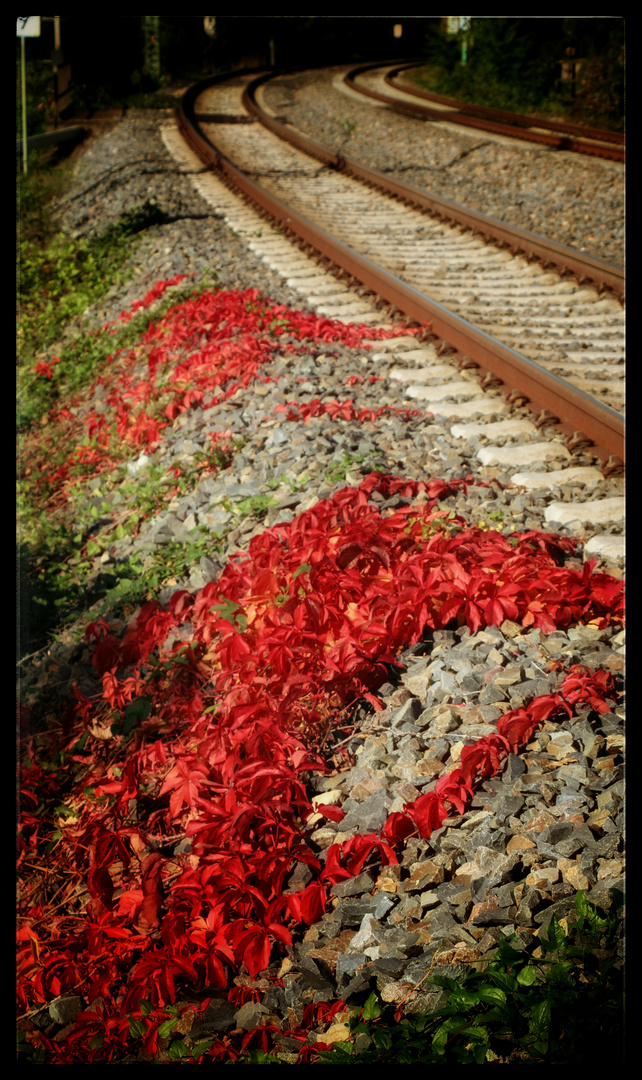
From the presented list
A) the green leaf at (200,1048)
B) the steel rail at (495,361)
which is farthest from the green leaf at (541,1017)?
the steel rail at (495,361)

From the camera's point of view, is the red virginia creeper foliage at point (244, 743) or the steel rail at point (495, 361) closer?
the red virginia creeper foliage at point (244, 743)

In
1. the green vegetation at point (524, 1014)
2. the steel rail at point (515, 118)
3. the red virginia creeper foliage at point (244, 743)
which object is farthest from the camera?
the steel rail at point (515, 118)

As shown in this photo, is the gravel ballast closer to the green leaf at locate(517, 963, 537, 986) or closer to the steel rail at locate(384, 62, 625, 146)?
the green leaf at locate(517, 963, 537, 986)

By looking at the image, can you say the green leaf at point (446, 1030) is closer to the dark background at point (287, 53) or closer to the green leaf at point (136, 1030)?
the green leaf at point (136, 1030)

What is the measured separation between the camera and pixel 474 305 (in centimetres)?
670

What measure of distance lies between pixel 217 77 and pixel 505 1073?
27387mm

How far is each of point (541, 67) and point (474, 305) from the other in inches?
579

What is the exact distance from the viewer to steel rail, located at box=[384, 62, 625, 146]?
43.9 feet

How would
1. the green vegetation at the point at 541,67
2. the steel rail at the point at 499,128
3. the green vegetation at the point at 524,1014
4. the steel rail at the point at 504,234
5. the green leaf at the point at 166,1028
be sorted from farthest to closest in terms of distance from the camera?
the green vegetation at the point at 541,67 → the steel rail at the point at 499,128 → the steel rail at the point at 504,234 → the green leaf at the point at 166,1028 → the green vegetation at the point at 524,1014

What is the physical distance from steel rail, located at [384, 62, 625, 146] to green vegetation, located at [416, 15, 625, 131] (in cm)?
55

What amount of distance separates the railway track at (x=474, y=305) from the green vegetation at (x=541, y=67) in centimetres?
673

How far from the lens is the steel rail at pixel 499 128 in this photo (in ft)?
40.2

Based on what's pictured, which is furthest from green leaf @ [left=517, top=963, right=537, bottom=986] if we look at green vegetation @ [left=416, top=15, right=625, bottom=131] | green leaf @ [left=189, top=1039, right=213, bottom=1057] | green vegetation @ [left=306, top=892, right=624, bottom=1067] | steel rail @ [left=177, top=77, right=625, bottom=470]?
green vegetation @ [left=416, top=15, right=625, bottom=131]

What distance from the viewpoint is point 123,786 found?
2.51 metres
